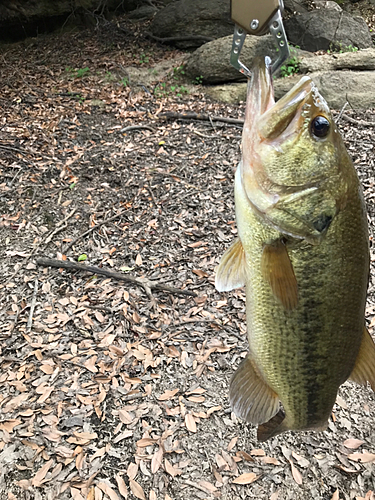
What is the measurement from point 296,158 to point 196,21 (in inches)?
379

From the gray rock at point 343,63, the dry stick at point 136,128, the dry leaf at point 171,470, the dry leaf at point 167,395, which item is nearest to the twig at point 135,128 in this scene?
the dry stick at point 136,128

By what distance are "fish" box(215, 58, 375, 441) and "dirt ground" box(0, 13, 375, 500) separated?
1.70 m

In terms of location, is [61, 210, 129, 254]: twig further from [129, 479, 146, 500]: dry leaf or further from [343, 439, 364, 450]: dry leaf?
[343, 439, 364, 450]: dry leaf

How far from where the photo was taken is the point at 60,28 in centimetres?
1030

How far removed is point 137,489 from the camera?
2746 mm

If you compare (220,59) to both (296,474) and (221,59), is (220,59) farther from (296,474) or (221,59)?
(296,474)

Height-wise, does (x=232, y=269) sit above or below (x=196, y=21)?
above

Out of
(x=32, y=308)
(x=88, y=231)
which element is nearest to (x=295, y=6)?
(x=88, y=231)

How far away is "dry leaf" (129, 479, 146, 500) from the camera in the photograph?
8.91ft

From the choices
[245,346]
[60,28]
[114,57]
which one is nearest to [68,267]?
[245,346]

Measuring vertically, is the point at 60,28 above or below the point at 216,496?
above

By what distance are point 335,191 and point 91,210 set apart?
4.12 metres

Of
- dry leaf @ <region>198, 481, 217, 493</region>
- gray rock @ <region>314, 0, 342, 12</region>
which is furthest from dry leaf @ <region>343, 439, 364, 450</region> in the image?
gray rock @ <region>314, 0, 342, 12</region>

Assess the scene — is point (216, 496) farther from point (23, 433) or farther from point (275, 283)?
point (275, 283)
